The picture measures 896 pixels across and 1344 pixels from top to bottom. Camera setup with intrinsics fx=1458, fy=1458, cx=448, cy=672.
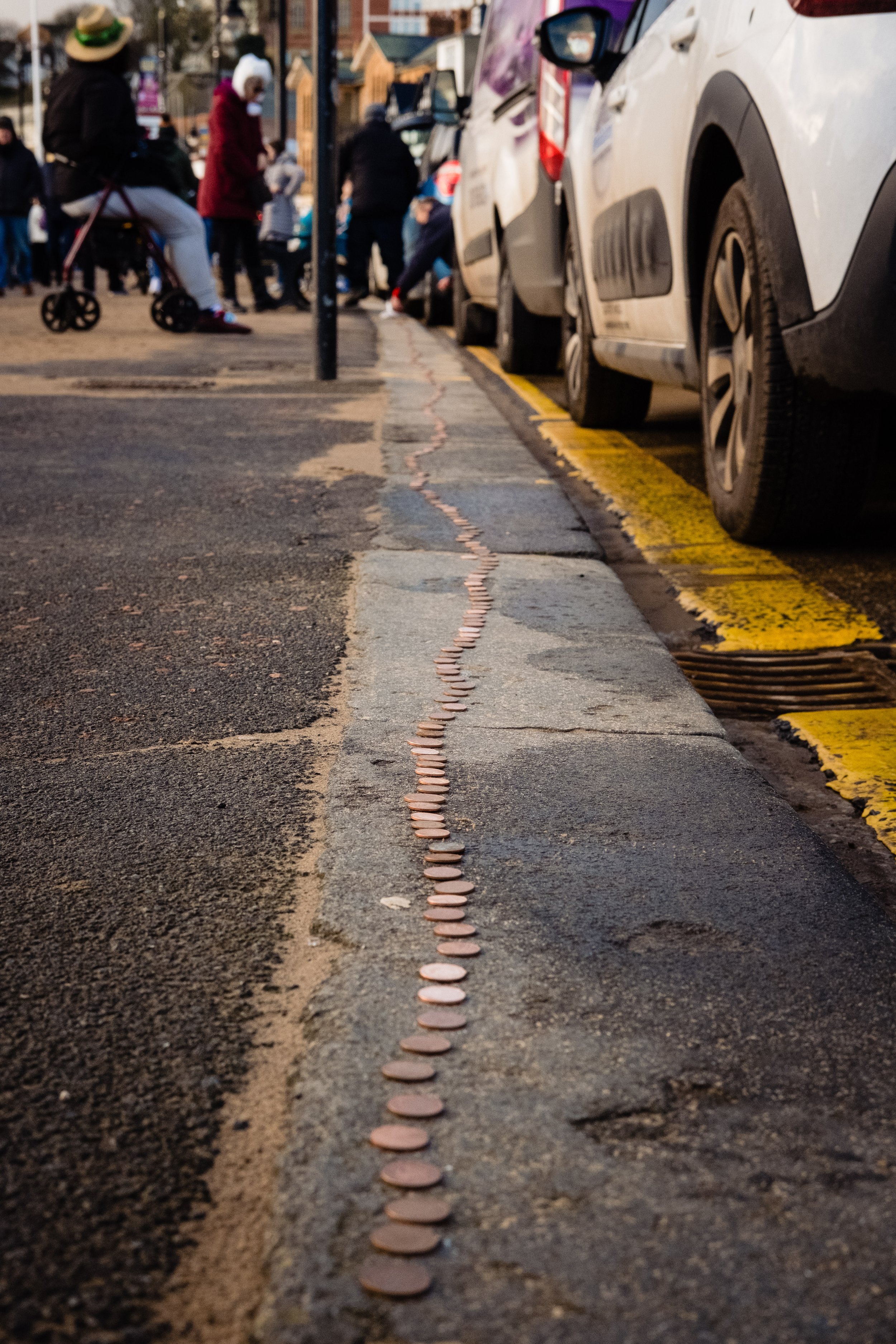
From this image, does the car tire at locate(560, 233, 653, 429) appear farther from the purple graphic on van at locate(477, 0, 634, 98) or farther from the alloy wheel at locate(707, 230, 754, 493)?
the alloy wheel at locate(707, 230, 754, 493)

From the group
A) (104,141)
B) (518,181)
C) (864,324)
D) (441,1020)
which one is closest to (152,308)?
(104,141)

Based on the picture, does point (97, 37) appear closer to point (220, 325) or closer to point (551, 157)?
point (220, 325)

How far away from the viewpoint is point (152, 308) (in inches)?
440

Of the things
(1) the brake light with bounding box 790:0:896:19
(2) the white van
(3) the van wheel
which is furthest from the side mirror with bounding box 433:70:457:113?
(1) the brake light with bounding box 790:0:896:19

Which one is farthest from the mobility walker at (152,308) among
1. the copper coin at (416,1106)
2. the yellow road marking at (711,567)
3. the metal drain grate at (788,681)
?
the copper coin at (416,1106)

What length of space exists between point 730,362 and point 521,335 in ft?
15.4

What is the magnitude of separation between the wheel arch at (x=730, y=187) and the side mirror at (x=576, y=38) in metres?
1.57

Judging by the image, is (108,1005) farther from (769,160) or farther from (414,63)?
(414,63)

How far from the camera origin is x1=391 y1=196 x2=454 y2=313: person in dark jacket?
13164mm

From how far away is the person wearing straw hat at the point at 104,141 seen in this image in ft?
32.2

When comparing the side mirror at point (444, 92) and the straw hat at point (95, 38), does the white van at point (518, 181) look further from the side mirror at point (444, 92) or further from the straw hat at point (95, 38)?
the straw hat at point (95, 38)

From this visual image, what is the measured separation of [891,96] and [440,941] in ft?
6.45

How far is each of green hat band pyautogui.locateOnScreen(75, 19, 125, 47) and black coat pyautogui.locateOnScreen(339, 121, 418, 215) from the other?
4.64 metres

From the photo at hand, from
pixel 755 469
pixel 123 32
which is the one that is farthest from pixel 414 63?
pixel 755 469
